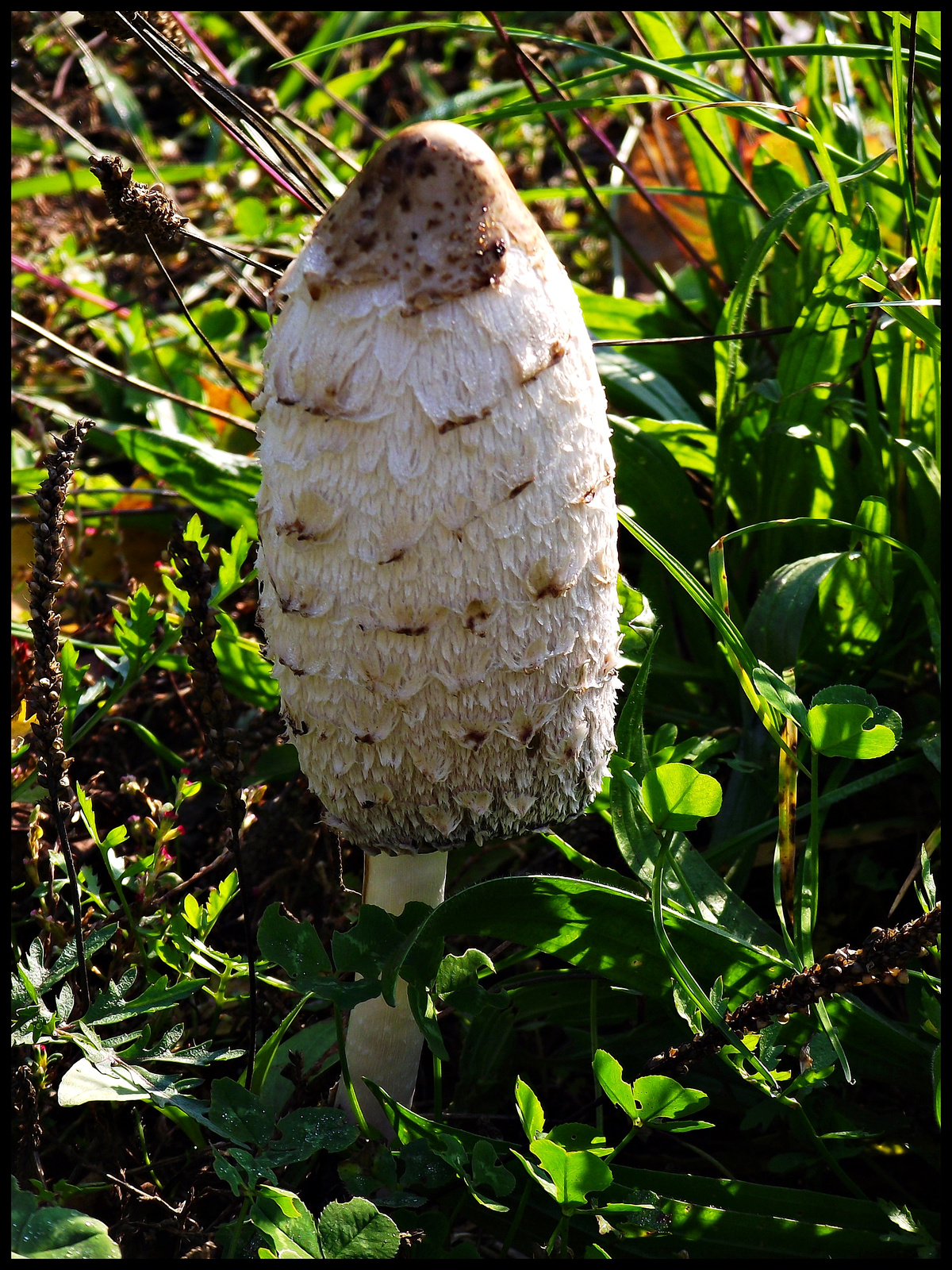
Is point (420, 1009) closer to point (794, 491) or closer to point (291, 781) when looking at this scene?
point (291, 781)

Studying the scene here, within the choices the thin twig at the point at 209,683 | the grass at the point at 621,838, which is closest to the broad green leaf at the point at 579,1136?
the grass at the point at 621,838

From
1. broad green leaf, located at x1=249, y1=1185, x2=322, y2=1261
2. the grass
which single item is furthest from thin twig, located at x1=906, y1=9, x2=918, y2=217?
broad green leaf, located at x1=249, y1=1185, x2=322, y2=1261

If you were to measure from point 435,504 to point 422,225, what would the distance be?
0.82 feet

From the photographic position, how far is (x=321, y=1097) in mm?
1399

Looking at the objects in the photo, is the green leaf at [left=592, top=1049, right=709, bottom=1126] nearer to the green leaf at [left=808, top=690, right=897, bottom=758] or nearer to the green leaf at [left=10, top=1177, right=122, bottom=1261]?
the green leaf at [left=808, top=690, right=897, bottom=758]

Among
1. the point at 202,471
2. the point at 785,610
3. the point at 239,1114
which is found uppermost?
the point at 202,471

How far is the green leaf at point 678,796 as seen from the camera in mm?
1128

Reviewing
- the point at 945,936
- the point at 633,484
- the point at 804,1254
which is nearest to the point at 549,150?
the point at 633,484

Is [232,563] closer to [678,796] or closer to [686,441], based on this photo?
[678,796]

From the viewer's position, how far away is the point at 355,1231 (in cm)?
103

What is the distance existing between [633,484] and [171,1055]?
1.10 meters

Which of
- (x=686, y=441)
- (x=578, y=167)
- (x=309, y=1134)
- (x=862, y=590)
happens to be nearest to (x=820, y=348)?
(x=686, y=441)

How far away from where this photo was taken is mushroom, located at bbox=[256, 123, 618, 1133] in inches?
37.7

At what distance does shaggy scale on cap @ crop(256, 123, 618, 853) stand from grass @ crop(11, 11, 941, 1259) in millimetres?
134
